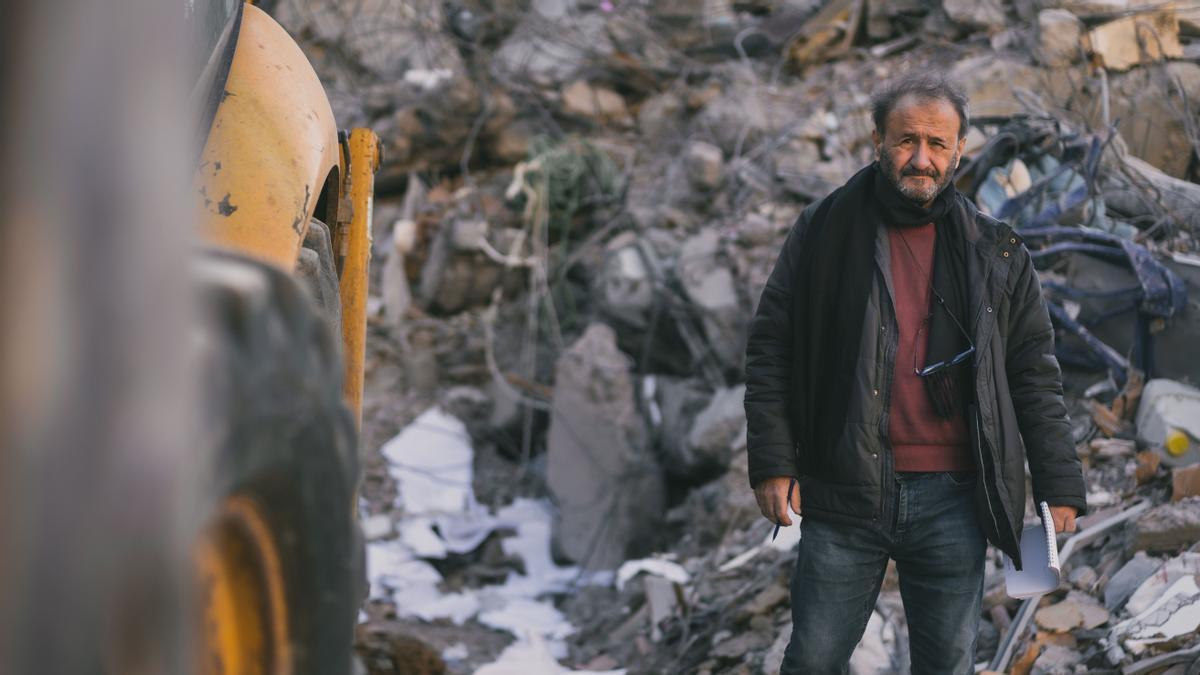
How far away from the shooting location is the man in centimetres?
288

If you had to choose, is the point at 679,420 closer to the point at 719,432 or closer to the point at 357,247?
the point at 719,432

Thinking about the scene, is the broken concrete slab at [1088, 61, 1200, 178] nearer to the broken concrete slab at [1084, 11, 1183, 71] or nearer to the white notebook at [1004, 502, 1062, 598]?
the broken concrete slab at [1084, 11, 1183, 71]

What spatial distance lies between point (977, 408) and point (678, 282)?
4.39m

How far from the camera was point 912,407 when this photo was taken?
2918 millimetres

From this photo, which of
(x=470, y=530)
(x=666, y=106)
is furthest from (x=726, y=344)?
(x=666, y=106)

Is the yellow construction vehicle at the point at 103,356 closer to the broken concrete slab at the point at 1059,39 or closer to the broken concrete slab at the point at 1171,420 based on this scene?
the broken concrete slab at the point at 1171,420

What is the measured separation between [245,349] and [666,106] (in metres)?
8.11

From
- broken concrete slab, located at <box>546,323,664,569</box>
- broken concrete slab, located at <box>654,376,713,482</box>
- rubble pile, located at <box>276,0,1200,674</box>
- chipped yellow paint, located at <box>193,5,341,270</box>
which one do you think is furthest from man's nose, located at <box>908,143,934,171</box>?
broken concrete slab, located at <box>546,323,664,569</box>

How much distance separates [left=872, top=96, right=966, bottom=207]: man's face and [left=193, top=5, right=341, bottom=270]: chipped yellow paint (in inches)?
50.3

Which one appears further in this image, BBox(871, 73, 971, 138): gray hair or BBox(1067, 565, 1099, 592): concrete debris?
BBox(1067, 565, 1099, 592): concrete debris

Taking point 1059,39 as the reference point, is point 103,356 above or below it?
below

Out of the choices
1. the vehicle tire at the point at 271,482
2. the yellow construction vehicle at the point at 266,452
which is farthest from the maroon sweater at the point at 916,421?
the vehicle tire at the point at 271,482

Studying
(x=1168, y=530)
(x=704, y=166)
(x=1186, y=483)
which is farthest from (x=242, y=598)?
(x=704, y=166)

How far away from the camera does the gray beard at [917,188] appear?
2.90 m
